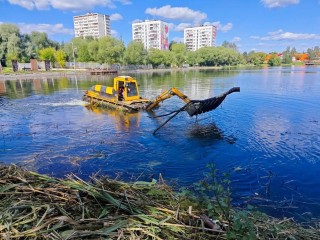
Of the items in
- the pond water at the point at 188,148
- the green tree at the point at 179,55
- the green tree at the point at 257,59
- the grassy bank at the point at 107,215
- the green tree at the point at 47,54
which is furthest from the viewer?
the green tree at the point at 257,59

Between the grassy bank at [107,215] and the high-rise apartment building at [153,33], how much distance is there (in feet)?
620

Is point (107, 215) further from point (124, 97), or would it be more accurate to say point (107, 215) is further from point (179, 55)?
point (179, 55)

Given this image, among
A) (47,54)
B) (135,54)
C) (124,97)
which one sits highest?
(135,54)

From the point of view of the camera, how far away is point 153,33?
189m

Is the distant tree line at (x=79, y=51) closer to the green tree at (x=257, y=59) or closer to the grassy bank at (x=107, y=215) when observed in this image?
the green tree at (x=257, y=59)

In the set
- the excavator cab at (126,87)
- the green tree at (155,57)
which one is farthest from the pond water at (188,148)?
the green tree at (155,57)

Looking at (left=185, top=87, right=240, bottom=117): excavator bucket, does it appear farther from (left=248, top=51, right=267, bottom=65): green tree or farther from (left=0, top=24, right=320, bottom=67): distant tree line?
(left=248, top=51, right=267, bottom=65): green tree

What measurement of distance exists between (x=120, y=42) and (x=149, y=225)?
316 ft

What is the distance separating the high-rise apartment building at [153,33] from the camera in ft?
611

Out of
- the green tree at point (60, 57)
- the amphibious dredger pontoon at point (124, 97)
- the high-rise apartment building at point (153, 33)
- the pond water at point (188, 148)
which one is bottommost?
the pond water at point (188, 148)

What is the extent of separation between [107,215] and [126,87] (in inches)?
690

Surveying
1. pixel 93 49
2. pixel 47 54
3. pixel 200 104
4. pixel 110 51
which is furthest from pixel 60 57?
pixel 200 104

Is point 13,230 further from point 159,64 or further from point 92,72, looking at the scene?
point 159,64

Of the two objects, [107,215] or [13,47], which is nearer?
[107,215]
